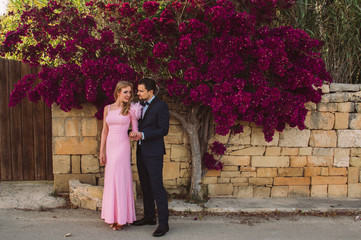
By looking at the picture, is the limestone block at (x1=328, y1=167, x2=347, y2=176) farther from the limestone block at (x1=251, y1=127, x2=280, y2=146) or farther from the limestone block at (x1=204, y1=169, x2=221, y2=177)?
the limestone block at (x1=204, y1=169, x2=221, y2=177)

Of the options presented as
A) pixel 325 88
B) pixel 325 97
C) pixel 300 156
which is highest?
pixel 325 88

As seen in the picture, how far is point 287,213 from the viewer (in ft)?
16.5

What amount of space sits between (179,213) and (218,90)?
203 cm

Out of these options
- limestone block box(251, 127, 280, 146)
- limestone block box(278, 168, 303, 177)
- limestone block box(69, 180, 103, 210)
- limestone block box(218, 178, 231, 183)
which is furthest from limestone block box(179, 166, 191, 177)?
limestone block box(278, 168, 303, 177)

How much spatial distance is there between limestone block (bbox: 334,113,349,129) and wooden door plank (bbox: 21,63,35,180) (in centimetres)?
571

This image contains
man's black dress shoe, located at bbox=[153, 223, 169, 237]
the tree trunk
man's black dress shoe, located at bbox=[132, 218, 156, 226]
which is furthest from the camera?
the tree trunk

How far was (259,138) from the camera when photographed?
5.53m

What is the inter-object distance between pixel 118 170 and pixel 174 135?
Result: 1616mm

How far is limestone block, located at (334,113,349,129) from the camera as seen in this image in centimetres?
559

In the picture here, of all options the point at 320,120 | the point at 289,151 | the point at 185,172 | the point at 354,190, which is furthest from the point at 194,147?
the point at 354,190

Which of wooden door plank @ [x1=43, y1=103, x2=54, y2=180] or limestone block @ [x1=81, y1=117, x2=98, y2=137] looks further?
wooden door plank @ [x1=43, y1=103, x2=54, y2=180]

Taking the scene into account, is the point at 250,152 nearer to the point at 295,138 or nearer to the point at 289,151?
the point at 289,151

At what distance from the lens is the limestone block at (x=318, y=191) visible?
5.66 m

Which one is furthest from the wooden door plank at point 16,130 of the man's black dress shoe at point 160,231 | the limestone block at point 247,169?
the limestone block at point 247,169
